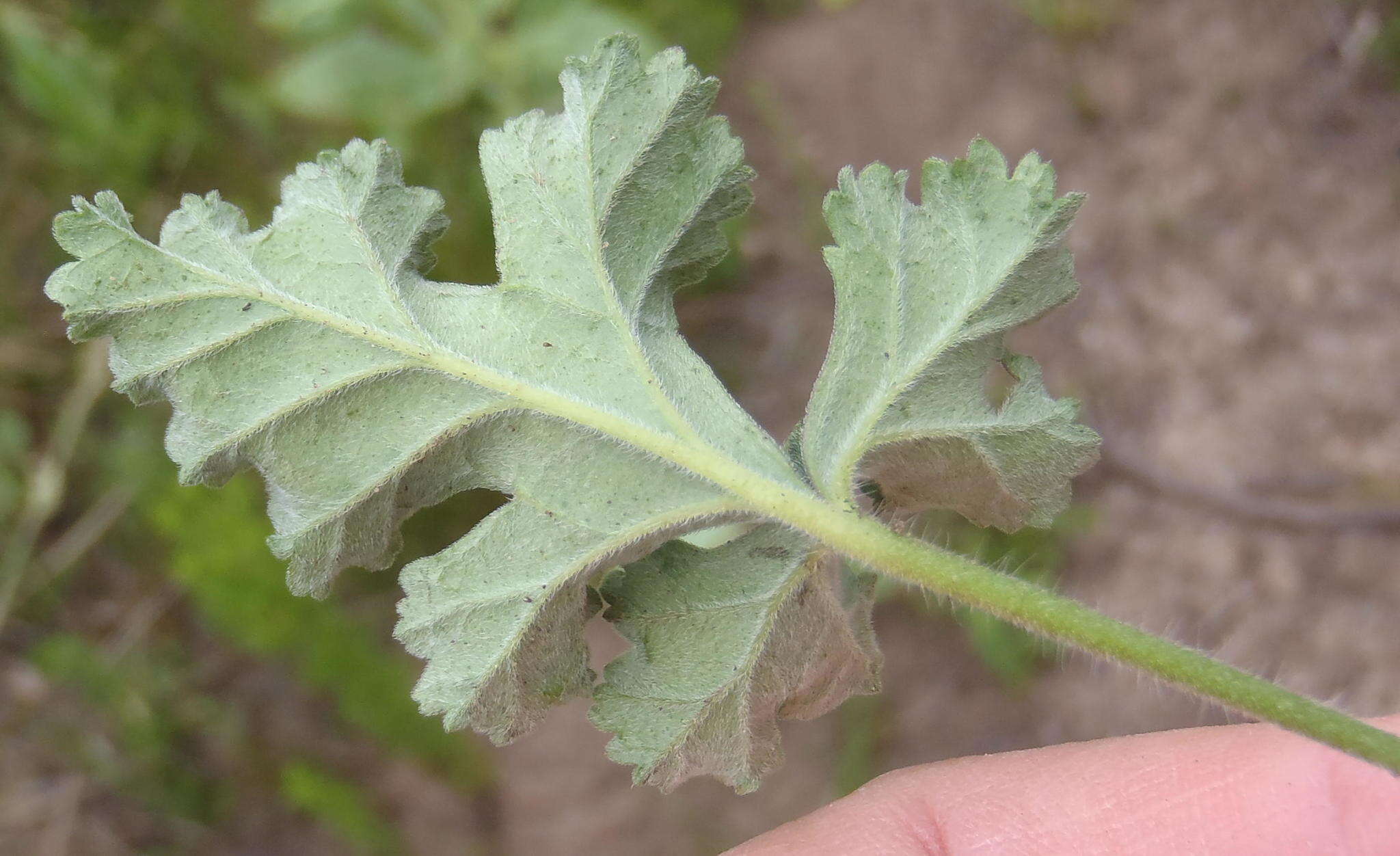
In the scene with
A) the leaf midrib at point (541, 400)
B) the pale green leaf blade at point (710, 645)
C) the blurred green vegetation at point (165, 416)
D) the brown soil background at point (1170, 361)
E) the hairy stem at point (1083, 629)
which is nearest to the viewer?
the hairy stem at point (1083, 629)

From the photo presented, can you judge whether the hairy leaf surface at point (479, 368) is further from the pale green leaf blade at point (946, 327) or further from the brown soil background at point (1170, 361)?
the brown soil background at point (1170, 361)

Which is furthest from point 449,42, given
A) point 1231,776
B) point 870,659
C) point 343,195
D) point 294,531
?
point 1231,776

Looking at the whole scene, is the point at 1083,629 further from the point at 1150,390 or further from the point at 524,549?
the point at 1150,390

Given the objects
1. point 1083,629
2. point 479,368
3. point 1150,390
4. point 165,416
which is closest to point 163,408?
point 165,416

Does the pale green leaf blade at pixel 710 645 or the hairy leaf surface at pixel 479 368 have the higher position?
the hairy leaf surface at pixel 479 368

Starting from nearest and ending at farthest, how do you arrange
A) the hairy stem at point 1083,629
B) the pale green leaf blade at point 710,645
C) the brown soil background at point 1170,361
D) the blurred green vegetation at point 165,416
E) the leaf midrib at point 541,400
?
1. the hairy stem at point 1083,629
2. the leaf midrib at point 541,400
3. the pale green leaf blade at point 710,645
4. the blurred green vegetation at point 165,416
5. the brown soil background at point 1170,361

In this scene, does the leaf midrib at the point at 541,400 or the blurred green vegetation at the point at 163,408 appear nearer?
the leaf midrib at the point at 541,400

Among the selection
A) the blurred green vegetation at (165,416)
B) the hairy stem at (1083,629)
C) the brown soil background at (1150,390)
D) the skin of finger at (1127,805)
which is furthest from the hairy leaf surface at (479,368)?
the brown soil background at (1150,390)
